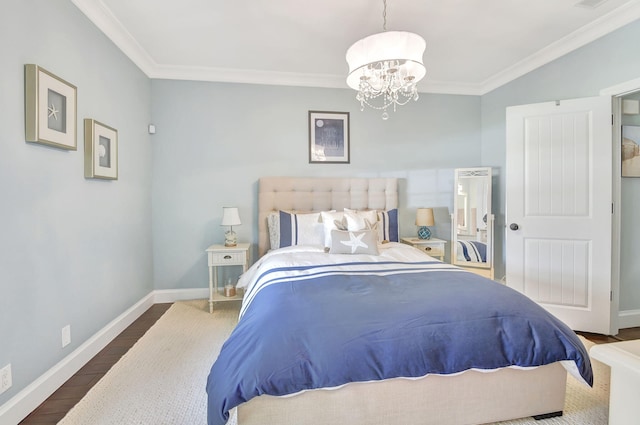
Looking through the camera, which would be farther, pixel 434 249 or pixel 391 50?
pixel 434 249

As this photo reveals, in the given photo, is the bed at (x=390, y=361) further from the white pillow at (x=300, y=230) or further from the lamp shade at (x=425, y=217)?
the lamp shade at (x=425, y=217)

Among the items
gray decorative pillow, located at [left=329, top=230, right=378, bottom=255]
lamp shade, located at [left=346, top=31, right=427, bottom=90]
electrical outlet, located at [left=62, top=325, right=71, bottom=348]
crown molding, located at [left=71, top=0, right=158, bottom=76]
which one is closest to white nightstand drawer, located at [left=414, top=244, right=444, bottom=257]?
gray decorative pillow, located at [left=329, top=230, right=378, bottom=255]

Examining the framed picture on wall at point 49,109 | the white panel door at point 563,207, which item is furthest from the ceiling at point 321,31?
the framed picture on wall at point 49,109

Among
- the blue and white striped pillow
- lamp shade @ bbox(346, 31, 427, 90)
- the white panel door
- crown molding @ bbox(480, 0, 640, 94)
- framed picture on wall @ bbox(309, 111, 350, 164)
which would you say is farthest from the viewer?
framed picture on wall @ bbox(309, 111, 350, 164)

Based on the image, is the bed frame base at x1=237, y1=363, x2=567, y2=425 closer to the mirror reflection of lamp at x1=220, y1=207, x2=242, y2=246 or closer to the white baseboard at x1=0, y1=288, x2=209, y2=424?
the white baseboard at x1=0, y1=288, x2=209, y2=424

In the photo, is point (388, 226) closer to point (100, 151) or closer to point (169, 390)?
point (169, 390)

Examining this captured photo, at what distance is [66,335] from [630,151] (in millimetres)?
5054

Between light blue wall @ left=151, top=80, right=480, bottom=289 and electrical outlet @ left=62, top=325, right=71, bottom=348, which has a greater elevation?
light blue wall @ left=151, top=80, right=480, bottom=289

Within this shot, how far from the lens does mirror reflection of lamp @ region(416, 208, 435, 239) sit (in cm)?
383

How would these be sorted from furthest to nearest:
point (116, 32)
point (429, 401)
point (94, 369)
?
point (116, 32) → point (94, 369) → point (429, 401)

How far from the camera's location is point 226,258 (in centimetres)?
336

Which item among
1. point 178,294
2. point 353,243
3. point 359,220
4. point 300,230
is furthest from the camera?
point 178,294

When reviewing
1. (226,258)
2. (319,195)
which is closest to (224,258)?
(226,258)

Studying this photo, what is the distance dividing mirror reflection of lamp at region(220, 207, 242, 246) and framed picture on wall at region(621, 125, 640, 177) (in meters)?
3.94
